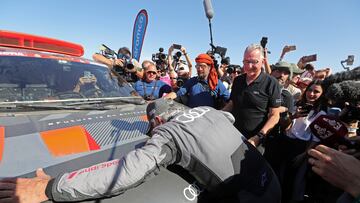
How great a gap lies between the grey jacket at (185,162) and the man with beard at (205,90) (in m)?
2.00

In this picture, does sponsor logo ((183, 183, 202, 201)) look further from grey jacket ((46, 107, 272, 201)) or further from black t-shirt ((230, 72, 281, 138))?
black t-shirt ((230, 72, 281, 138))

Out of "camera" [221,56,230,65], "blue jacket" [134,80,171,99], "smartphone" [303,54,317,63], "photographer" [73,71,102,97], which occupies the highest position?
"smartphone" [303,54,317,63]

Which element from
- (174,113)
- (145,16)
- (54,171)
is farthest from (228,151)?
(145,16)

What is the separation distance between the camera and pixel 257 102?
3098mm

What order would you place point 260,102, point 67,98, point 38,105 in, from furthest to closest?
1. point 260,102
2. point 67,98
3. point 38,105

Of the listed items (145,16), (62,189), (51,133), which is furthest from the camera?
(145,16)

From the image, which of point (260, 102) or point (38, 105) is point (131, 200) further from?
point (260, 102)

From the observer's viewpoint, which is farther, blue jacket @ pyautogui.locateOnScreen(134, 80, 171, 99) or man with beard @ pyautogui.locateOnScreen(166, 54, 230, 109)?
blue jacket @ pyautogui.locateOnScreen(134, 80, 171, 99)

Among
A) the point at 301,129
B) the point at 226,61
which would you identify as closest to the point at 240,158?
the point at 301,129

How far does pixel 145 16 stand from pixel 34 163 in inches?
349

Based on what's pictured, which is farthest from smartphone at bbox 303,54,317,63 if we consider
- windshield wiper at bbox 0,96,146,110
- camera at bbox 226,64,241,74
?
windshield wiper at bbox 0,96,146,110

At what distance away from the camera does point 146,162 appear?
1427 mm

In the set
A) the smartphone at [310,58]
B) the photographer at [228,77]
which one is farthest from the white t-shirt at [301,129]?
the smartphone at [310,58]

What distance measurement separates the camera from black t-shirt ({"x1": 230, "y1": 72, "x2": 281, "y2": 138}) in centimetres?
307
